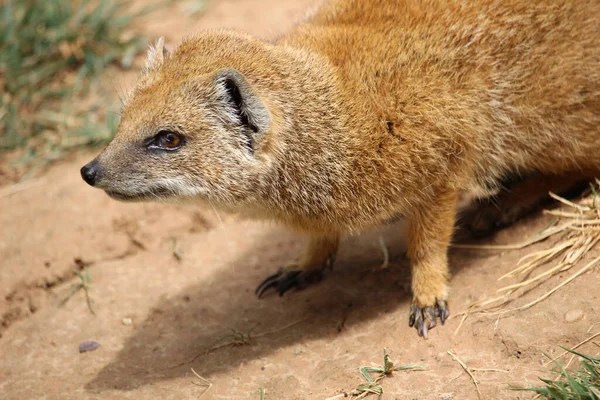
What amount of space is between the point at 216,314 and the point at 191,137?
1482 mm

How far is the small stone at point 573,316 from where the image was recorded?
351 centimetres

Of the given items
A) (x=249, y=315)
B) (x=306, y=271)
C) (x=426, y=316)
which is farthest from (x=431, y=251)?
(x=249, y=315)

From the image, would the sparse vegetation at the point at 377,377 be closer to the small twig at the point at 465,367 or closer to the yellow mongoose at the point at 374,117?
the small twig at the point at 465,367

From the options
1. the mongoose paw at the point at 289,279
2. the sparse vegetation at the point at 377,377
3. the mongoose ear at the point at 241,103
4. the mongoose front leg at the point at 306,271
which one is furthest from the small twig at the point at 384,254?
the mongoose ear at the point at 241,103

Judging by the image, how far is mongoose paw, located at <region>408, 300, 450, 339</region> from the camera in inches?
157

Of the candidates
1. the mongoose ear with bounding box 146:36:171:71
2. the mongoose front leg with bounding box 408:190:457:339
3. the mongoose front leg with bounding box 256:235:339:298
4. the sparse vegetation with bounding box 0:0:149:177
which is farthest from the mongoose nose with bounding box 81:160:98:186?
the sparse vegetation with bounding box 0:0:149:177

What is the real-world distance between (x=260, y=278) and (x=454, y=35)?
222cm

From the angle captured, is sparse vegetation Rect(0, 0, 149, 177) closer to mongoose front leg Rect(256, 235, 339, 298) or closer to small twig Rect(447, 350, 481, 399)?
mongoose front leg Rect(256, 235, 339, 298)

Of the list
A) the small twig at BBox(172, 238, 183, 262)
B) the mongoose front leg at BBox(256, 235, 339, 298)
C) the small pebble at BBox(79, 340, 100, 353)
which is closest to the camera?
the small pebble at BBox(79, 340, 100, 353)

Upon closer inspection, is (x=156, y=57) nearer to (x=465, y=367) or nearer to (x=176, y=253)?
(x=176, y=253)

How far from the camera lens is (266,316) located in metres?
4.64

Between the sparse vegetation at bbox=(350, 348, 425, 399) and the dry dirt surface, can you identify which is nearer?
the sparse vegetation at bbox=(350, 348, 425, 399)

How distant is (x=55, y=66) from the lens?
7.09 metres

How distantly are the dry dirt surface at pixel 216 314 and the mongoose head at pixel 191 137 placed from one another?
3.57 ft
